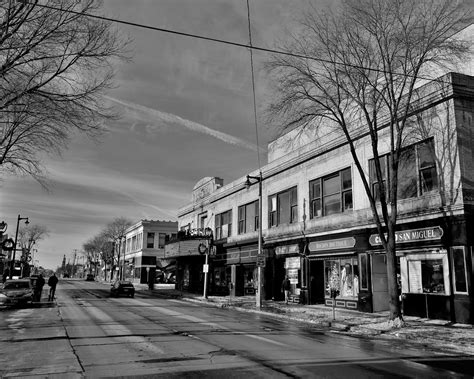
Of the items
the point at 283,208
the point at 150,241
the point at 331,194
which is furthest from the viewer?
the point at 150,241

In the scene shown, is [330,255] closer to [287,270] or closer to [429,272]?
[287,270]

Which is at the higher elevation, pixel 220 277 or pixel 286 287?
pixel 220 277

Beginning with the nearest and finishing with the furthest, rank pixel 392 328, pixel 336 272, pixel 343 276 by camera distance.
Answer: pixel 392 328 < pixel 343 276 < pixel 336 272

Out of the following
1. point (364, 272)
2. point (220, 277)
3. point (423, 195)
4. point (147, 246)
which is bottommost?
point (220, 277)

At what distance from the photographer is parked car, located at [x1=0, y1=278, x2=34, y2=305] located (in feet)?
76.1

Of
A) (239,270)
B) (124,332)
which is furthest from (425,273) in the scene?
(239,270)

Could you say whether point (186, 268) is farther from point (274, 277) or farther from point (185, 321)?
point (185, 321)

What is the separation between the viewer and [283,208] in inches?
1180

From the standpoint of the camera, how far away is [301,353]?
32.9ft

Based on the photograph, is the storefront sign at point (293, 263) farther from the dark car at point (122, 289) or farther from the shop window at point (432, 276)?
the dark car at point (122, 289)

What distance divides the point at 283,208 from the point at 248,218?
5649mm

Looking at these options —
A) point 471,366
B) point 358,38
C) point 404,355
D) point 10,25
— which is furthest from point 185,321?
point 358,38

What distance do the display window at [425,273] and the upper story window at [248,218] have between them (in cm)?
1559

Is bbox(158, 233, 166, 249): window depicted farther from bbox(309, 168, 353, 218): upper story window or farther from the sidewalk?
the sidewalk
